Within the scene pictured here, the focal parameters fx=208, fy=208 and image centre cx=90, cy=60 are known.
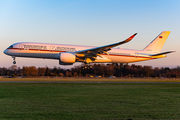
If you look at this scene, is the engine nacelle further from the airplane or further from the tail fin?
the tail fin

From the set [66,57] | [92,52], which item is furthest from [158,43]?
[66,57]

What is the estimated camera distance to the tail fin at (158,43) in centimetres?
4328

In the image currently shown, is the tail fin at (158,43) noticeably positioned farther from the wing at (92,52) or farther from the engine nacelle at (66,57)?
the engine nacelle at (66,57)

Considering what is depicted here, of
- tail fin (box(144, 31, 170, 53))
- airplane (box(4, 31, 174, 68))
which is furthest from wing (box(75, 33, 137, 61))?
tail fin (box(144, 31, 170, 53))

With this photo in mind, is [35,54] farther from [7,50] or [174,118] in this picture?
[174,118]

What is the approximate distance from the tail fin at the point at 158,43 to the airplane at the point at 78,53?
1235 millimetres

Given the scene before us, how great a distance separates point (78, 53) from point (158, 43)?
18367 mm

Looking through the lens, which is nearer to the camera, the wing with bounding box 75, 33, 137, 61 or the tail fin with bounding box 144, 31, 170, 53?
the wing with bounding box 75, 33, 137, 61

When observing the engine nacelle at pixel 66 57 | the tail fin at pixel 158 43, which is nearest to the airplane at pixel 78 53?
the engine nacelle at pixel 66 57

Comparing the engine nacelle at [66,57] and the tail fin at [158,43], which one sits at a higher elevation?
the tail fin at [158,43]

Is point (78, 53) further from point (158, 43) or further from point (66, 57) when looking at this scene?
point (158, 43)

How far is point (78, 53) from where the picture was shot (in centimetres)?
3622

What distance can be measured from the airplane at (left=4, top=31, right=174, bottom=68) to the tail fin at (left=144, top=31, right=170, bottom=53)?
4.05 feet

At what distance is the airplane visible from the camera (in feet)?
116
